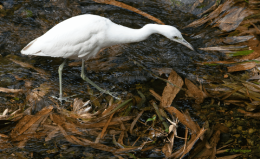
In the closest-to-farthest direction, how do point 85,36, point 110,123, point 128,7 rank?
point 110,123
point 85,36
point 128,7

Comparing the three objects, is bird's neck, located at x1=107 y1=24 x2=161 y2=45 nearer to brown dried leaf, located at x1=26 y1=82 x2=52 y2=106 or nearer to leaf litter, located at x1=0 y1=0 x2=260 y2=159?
leaf litter, located at x1=0 y1=0 x2=260 y2=159

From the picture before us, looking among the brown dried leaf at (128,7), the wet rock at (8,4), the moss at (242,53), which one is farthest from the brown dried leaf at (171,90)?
the wet rock at (8,4)

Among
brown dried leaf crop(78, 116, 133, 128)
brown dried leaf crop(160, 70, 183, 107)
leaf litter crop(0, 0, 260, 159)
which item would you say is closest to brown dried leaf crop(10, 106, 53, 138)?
leaf litter crop(0, 0, 260, 159)

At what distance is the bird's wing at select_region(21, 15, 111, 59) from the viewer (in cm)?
358

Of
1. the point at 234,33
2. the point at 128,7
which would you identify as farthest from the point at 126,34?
the point at 234,33

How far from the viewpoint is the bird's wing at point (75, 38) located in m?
3.58

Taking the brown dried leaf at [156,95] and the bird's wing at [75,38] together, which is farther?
the brown dried leaf at [156,95]

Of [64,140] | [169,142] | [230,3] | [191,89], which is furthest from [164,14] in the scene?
[64,140]

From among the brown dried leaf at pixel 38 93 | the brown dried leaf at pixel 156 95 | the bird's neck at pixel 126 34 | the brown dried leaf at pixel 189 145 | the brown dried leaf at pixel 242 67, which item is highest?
the bird's neck at pixel 126 34

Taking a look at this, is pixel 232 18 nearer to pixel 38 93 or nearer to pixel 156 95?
pixel 156 95

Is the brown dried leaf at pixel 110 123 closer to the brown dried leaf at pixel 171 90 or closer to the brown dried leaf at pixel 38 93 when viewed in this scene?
the brown dried leaf at pixel 171 90

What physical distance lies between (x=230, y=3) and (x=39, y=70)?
3.86m

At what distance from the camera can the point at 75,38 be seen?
3572 millimetres

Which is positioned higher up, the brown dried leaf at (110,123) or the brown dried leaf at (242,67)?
the brown dried leaf at (242,67)
